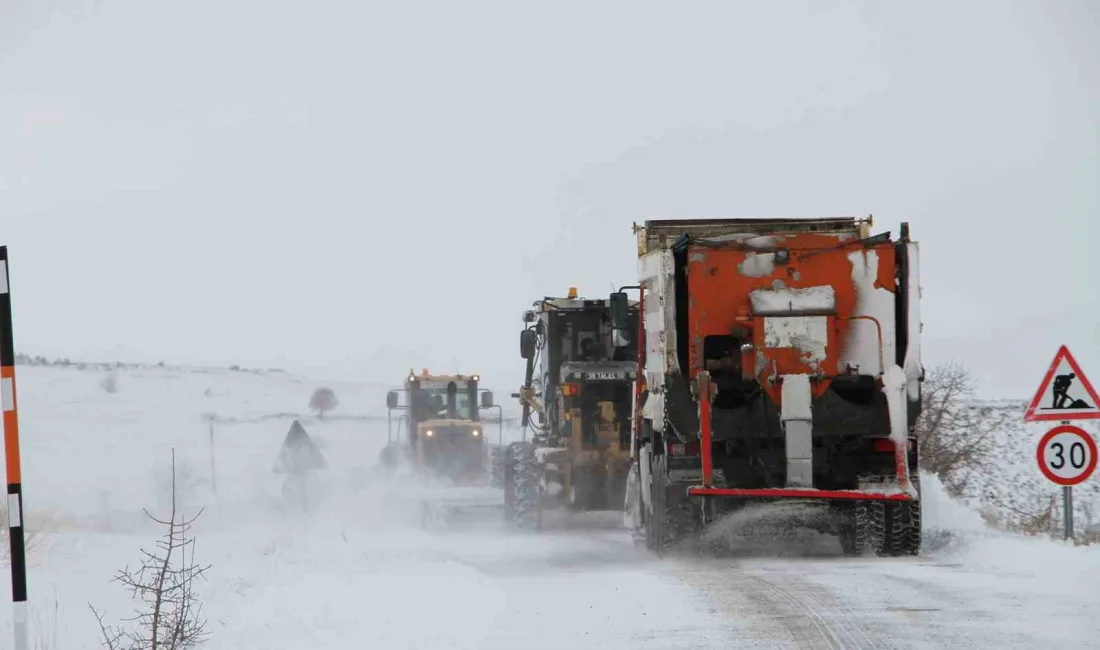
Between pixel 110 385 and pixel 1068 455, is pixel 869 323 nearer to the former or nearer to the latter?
pixel 1068 455

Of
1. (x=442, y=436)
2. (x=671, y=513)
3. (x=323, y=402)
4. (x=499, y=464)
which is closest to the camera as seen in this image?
(x=671, y=513)

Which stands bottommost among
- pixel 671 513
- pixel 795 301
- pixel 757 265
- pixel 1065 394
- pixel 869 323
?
pixel 671 513

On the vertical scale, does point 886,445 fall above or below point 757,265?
below

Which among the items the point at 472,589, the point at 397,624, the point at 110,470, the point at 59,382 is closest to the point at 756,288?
the point at 472,589

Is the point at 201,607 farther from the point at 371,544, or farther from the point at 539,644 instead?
the point at 371,544

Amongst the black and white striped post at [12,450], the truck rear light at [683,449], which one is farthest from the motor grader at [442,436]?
the black and white striped post at [12,450]

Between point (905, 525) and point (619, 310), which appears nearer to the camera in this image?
point (905, 525)

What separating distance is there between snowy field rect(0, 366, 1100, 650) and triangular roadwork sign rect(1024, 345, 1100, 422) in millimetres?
1301

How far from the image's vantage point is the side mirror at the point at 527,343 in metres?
21.9

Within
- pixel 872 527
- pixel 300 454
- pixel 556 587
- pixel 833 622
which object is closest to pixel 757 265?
pixel 872 527

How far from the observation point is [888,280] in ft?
49.0

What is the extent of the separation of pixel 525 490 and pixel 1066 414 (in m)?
9.68

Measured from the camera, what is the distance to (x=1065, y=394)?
47.1 ft

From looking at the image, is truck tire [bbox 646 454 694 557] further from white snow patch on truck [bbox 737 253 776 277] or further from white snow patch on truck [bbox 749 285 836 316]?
white snow patch on truck [bbox 737 253 776 277]
